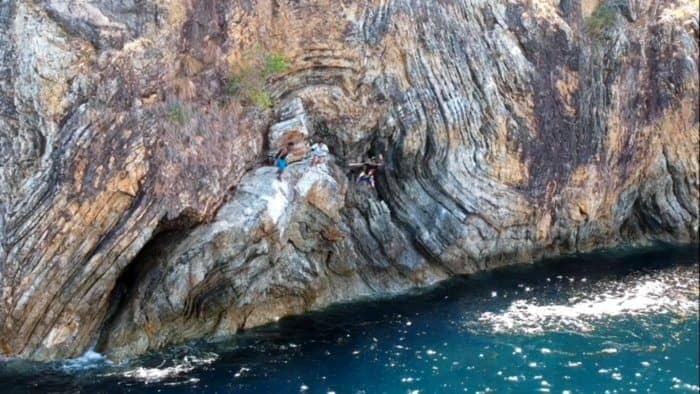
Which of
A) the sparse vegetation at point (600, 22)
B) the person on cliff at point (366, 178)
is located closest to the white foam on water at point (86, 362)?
the person on cliff at point (366, 178)

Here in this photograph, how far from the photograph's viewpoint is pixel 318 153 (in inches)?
998

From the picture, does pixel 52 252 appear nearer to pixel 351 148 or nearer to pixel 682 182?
pixel 351 148

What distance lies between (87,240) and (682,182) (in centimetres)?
2855

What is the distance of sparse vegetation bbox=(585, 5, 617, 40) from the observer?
3200 cm

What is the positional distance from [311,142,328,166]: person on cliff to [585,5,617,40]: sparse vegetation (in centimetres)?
1476

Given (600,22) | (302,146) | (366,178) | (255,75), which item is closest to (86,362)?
(302,146)

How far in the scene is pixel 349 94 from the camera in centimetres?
2664

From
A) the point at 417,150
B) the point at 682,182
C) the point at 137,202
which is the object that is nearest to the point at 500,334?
the point at 417,150

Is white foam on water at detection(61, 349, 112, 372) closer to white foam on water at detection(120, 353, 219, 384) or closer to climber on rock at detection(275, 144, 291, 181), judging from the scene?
white foam on water at detection(120, 353, 219, 384)

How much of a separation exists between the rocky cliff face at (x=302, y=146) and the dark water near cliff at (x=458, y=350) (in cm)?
139

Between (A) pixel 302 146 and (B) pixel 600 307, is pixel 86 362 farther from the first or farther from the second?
(B) pixel 600 307

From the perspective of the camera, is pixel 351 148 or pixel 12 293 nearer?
pixel 12 293

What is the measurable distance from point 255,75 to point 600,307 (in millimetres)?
15637

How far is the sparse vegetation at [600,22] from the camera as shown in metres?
32.0
